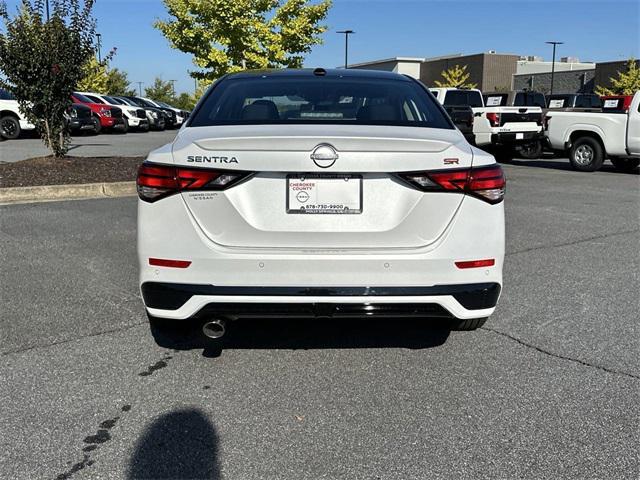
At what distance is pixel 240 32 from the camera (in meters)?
17.0

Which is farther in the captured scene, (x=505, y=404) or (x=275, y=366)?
(x=275, y=366)

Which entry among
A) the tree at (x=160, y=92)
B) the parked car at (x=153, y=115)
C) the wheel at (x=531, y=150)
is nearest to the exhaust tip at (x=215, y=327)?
the wheel at (x=531, y=150)

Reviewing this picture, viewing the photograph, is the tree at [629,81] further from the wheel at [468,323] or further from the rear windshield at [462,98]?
the wheel at [468,323]

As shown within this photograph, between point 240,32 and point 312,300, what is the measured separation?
15.3 meters

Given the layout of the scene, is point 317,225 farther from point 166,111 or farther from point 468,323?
point 166,111

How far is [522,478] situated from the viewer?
8.35 ft

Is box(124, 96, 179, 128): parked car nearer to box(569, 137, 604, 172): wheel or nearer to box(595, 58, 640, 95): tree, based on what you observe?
box(569, 137, 604, 172): wheel

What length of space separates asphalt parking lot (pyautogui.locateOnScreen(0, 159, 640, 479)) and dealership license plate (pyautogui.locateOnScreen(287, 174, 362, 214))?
994mm

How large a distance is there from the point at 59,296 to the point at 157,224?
7.16 ft

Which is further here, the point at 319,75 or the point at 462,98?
the point at 462,98

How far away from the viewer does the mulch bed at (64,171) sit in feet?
33.2

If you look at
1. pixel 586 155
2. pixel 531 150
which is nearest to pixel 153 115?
pixel 531 150

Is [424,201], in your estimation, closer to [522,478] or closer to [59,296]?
[522,478]

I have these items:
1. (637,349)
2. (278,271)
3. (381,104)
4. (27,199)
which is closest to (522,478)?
(278,271)
